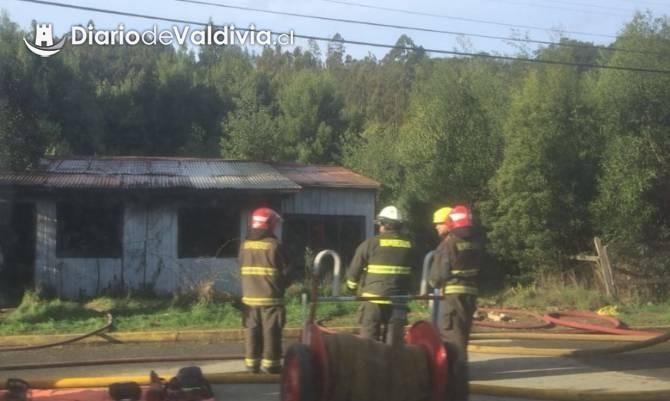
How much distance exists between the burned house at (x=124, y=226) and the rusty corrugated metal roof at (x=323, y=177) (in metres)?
1.38

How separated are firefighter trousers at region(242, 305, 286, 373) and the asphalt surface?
0.36 metres

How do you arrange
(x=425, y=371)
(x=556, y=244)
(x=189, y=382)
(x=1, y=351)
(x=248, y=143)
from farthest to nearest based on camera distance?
(x=248, y=143)
(x=556, y=244)
(x=1, y=351)
(x=189, y=382)
(x=425, y=371)

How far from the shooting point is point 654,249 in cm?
2078

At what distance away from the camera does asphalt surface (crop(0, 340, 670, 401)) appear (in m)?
9.36

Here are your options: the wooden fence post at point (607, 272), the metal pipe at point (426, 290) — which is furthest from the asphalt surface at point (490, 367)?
the wooden fence post at point (607, 272)

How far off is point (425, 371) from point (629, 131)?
17.1 metres

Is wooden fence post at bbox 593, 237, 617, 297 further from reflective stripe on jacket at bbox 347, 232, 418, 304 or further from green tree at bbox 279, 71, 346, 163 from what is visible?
green tree at bbox 279, 71, 346, 163

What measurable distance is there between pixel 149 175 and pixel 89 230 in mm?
1845

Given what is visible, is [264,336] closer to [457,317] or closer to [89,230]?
[457,317]

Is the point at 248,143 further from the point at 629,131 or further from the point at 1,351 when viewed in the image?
the point at 1,351

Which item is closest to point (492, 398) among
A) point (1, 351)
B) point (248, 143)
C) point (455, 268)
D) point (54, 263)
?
point (455, 268)

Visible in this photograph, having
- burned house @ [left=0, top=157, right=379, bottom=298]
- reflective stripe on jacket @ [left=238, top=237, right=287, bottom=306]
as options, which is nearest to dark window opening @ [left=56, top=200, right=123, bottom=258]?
burned house @ [left=0, top=157, right=379, bottom=298]

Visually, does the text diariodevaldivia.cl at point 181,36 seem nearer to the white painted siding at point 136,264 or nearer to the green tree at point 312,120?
the white painted siding at point 136,264
